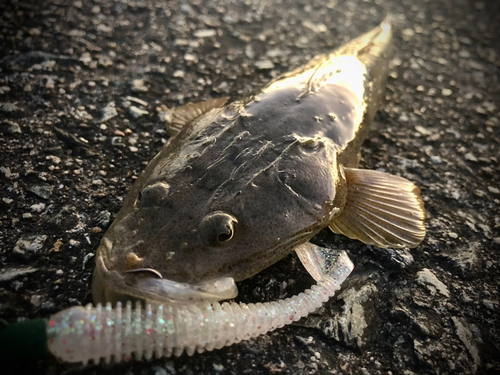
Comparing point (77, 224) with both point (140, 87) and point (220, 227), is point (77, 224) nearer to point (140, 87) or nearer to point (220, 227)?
point (220, 227)

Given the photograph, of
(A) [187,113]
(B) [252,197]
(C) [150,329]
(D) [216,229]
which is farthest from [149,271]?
(A) [187,113]

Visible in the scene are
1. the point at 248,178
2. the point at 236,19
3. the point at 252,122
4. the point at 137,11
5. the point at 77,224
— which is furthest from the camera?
the point at 236,19

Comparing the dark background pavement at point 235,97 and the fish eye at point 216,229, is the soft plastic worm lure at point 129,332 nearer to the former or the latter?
the dark background pavement at point 235,97

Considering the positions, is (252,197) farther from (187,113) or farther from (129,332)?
(187,113)

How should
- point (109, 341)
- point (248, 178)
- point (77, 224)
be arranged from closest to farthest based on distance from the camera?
point (109, 341) → point (248, 178) → point (77, 224)

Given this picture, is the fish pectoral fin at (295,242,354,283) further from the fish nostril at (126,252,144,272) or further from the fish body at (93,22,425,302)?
the fish nostril at (126,252,144,272)

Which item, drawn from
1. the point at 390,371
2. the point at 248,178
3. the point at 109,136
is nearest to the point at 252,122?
the point at 248,178
